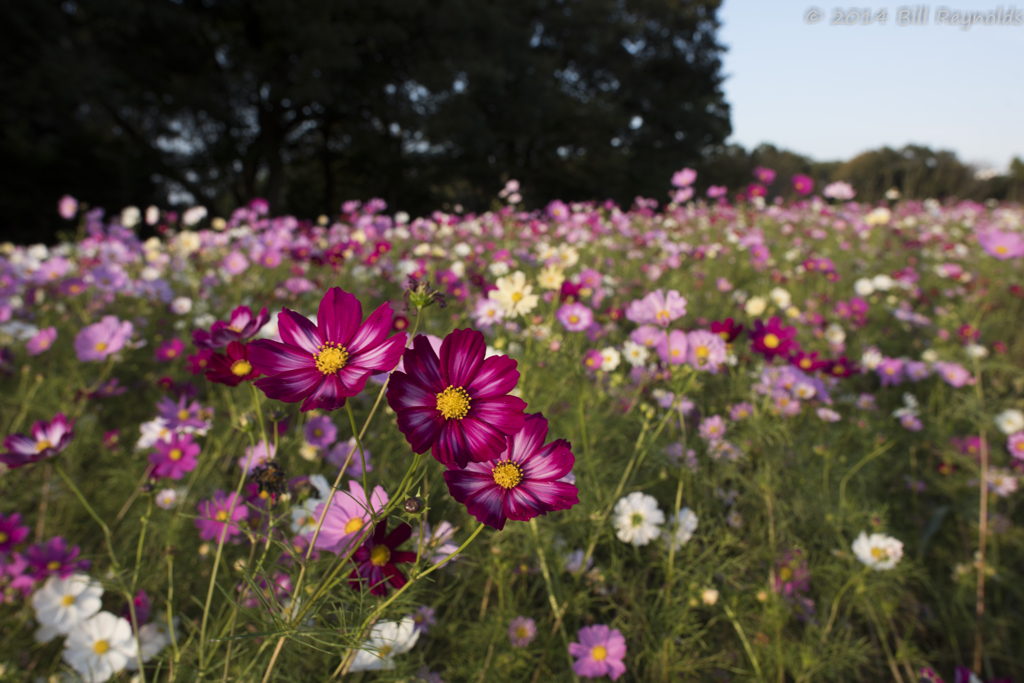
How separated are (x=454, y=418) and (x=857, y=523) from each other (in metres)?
1.17

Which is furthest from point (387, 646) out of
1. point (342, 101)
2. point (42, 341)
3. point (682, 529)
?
point (342, 101)

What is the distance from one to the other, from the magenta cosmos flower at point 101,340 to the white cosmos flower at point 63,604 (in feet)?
1.74

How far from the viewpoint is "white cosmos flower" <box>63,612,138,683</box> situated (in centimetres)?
84

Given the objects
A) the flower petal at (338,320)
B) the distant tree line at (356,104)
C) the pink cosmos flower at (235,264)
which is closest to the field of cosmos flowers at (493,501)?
the flower petal at (338,320)

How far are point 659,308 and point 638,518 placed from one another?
469mm

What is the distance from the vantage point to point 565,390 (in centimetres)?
135

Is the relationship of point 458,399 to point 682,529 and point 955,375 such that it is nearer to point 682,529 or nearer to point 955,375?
point 682,529

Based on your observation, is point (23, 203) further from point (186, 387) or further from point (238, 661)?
point (238, 661)

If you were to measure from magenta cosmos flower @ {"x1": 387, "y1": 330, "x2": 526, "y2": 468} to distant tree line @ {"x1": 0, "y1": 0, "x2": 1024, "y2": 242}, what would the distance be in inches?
237

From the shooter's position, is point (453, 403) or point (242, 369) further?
point (242, 369)

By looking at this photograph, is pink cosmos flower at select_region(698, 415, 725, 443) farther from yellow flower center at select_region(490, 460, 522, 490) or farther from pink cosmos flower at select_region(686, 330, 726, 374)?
yellow flower center at select_region(490, 460, 522, 490)

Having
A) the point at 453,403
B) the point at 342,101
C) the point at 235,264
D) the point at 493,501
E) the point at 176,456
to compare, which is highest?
the point at 342,101

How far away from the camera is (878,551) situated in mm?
1061

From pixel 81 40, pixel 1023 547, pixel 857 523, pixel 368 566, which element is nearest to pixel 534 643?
pixel 368 566
